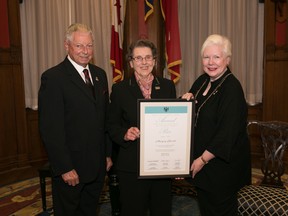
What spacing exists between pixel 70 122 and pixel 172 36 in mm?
3150

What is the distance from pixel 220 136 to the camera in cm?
202

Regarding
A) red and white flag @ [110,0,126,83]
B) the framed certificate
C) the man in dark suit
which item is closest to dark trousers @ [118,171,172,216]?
the framed certificate

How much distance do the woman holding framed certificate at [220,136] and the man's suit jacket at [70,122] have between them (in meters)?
0.71

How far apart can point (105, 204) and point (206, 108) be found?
2.10m

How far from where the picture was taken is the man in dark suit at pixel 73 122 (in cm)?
217

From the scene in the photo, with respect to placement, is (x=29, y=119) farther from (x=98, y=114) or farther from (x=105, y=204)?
(x=98, y=114)

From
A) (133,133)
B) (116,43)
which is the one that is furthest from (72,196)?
(116,43)

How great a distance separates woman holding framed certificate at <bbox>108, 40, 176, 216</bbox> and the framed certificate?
104 mm

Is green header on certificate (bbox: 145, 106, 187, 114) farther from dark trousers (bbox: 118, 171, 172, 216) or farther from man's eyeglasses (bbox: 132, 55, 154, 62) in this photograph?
dark trousers (bbox: 118, 171, 172, 216)

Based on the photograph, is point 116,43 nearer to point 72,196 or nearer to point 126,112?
point 126,112

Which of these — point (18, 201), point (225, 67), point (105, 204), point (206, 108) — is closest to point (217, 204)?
point (206, 108)

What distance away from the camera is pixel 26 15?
16.8 ft

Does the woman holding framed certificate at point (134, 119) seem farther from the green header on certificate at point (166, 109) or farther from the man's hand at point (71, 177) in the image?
the man's hand at point (71, 177)

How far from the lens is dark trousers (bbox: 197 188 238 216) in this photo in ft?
7.10
